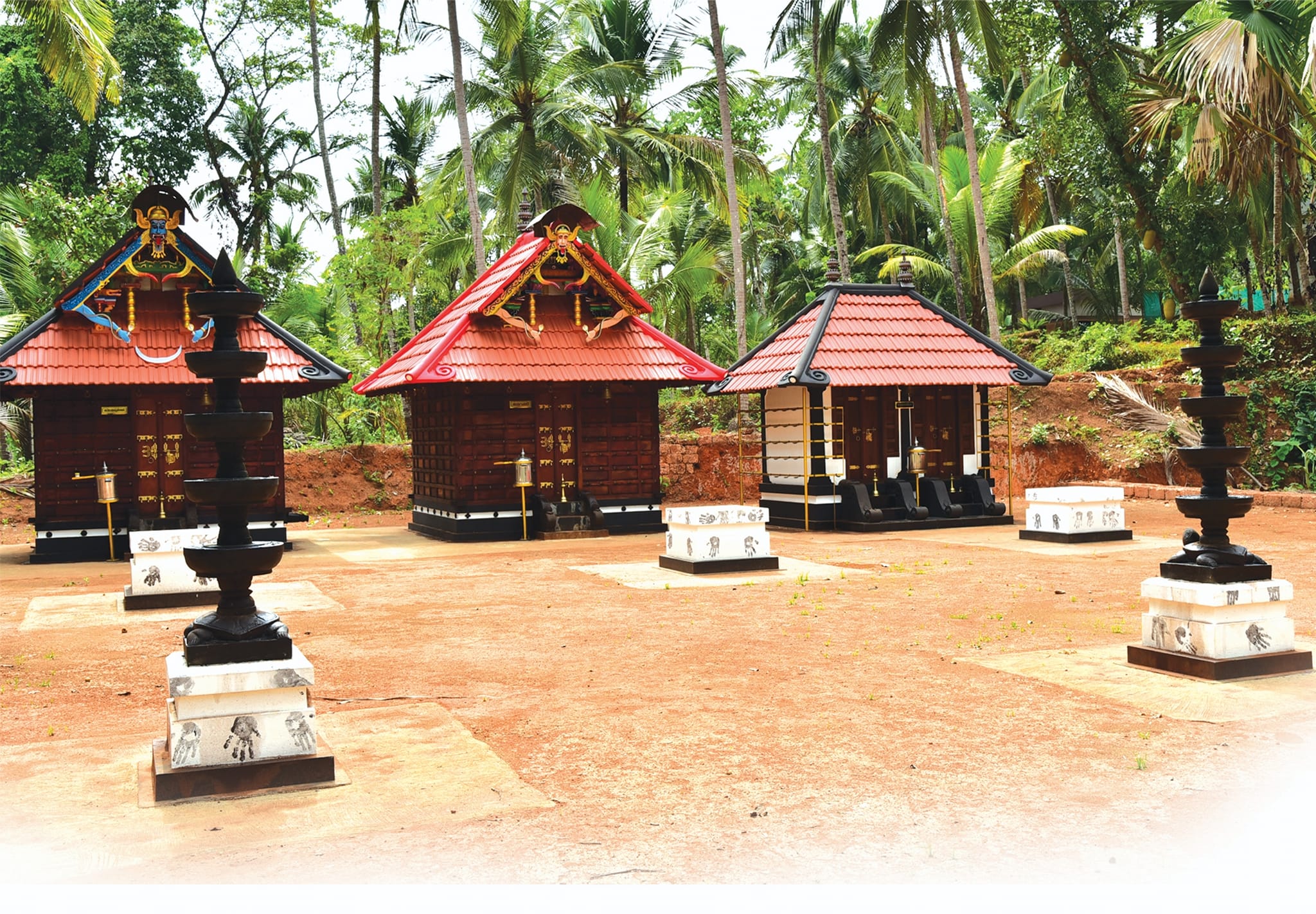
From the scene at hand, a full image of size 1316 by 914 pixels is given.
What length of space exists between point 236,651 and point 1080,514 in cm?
1274

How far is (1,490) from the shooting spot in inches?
919

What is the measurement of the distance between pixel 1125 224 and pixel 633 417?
807 inches

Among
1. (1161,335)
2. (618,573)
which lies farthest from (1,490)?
(1161,335)

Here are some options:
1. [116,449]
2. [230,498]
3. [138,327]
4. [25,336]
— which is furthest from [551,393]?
[230,498]

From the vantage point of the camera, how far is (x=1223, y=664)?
740 centimetres

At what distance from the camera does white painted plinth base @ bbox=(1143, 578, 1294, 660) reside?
747cm

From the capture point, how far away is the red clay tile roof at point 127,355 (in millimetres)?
16312

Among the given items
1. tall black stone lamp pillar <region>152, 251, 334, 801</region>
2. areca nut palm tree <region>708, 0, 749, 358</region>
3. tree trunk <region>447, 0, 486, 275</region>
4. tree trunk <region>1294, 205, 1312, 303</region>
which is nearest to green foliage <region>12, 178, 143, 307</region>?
tree trunk <region>447, 0, 486, 275</region>

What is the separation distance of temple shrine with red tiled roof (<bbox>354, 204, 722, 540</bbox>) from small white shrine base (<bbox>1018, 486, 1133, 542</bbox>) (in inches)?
228

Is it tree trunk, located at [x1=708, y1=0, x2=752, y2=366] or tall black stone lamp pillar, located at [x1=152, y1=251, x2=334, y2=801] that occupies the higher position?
tree trunk, located at [x1=708, y1=0, x2=752, y2=366]

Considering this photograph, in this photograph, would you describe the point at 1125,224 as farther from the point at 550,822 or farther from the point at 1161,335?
the point at 550,822

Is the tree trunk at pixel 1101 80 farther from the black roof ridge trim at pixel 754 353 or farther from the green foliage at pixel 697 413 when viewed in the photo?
the green foliage at pixel 697 413

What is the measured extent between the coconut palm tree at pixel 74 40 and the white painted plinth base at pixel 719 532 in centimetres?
825

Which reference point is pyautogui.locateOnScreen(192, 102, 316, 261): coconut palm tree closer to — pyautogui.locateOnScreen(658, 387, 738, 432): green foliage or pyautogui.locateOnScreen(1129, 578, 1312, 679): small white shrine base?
pyautogui.locateOnScreen(658, 387, 738, 432): green foliage
